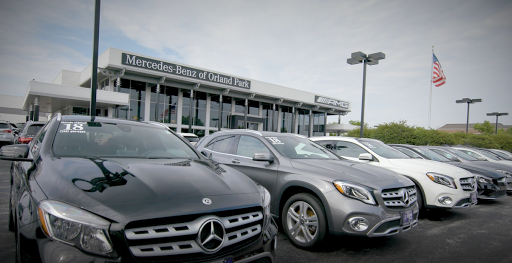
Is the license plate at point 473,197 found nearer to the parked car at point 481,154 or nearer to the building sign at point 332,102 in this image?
the parked car at point 481,154

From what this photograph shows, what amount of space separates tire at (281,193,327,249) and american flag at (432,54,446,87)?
23444 millimetres

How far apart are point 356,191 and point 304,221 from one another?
0.79m

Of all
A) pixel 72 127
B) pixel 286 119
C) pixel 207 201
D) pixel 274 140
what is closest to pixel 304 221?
pixel 274 140

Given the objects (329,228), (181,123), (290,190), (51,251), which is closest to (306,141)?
(290,190)

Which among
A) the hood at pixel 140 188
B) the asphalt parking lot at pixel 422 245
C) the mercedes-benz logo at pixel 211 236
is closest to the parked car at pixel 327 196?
the asphalt parking lot at pixel 422 245

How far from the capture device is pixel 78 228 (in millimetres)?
1670

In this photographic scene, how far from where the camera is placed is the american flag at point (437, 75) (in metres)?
22.5

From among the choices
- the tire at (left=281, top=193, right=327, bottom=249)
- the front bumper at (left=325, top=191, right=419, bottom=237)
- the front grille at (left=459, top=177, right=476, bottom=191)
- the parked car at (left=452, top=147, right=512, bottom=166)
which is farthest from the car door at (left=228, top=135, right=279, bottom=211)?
the parked car at (left=452, top=147, right=512, bottom=166)

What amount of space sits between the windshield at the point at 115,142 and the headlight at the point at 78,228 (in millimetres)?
1118

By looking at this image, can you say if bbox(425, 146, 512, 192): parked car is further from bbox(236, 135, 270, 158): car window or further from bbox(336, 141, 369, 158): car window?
bbox(236, 135, 270, 158): car window

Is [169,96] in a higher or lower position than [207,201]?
higher

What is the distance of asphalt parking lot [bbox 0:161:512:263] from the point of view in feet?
11.8

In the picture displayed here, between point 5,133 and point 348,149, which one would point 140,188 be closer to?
point 348,149

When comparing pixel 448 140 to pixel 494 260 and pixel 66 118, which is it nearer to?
pixel 494 260
